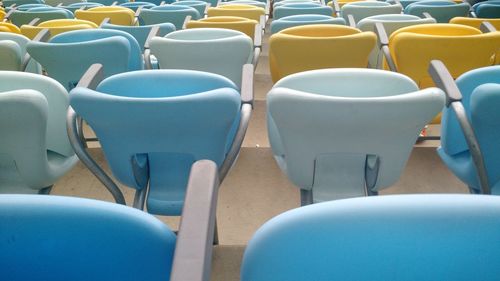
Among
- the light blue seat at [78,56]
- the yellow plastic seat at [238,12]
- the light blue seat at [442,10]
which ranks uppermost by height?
the light blue seat at [78,56]

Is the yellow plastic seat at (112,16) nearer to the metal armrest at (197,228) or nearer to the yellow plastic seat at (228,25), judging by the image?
the yellow plastic seat at (228,25)

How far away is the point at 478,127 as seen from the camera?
5.30ft

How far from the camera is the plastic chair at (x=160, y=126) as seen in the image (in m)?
1.42

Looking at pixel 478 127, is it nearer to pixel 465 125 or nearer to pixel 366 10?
pixel 465 125

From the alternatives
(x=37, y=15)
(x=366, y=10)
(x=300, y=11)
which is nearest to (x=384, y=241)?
(x=300, y=11)

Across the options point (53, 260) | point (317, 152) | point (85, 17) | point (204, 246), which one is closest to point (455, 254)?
point (204, 246)

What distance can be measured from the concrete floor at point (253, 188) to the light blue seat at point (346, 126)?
428mm

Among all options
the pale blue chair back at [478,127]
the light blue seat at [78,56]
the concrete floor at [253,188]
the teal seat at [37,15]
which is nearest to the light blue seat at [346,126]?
the pale blue chair back at [478,127]

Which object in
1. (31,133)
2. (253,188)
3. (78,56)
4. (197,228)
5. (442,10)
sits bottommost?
(253,188)

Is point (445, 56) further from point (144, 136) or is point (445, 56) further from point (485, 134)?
point (144, 136)

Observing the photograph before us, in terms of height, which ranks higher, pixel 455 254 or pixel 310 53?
pixel 455 254

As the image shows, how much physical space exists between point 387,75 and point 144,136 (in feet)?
2.61

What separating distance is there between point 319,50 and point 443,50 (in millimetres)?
563

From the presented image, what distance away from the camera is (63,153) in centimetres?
204
